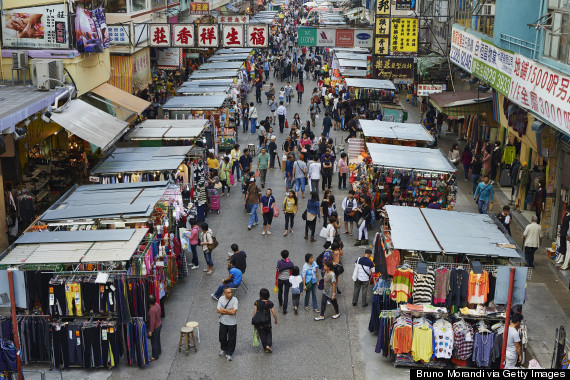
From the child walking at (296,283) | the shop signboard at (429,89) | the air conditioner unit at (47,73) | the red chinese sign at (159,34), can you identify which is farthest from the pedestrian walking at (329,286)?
the red chinese sign at (159,34)

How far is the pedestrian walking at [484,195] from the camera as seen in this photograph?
734 inches

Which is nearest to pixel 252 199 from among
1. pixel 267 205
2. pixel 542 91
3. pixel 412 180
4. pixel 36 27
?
pixel 267 205

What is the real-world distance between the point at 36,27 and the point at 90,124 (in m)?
4.06

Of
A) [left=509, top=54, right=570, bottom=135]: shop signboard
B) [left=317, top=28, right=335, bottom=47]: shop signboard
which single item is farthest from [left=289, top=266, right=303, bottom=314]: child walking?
[left=317, top=28, right=335, bottom=47]: shop signboard

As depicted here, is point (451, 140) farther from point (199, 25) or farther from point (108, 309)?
point (108, 309)

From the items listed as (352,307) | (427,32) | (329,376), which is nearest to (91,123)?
(352,307)

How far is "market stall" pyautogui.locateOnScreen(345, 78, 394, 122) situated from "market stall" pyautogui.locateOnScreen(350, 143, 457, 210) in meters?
10.1

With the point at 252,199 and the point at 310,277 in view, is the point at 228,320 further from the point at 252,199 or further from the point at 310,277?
the point at 252,199

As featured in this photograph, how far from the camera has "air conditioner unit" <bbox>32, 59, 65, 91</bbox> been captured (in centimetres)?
1766

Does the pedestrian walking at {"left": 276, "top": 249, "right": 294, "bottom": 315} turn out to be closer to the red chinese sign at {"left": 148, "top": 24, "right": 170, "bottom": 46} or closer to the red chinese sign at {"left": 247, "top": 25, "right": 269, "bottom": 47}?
the red chinese sign at {"left": 247, "top": 25, "right": 269, "bottom": 47}

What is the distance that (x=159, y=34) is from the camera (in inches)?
1102

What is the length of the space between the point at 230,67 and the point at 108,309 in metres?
24.7

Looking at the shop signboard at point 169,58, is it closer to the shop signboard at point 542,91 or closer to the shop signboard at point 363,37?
the shop signboard at point 363,37

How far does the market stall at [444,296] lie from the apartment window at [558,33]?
15.9 ft
